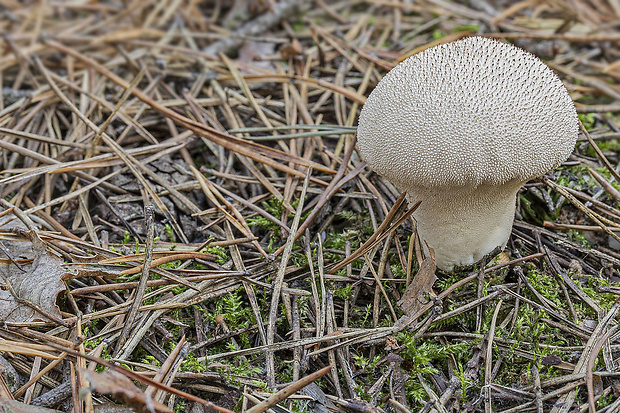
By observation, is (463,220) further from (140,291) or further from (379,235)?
(140,291)

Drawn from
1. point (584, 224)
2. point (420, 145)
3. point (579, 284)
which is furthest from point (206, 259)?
point (584, 224)

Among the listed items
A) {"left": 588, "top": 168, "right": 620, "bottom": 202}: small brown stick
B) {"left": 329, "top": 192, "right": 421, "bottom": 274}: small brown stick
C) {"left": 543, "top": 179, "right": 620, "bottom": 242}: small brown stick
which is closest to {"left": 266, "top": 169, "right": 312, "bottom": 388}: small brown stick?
{"left": 329, "top": 192, "right": 421, "bottom": 274}: small brown stick

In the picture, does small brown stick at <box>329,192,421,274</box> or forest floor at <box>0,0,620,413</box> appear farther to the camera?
small brown stick at <box>329,192,421,274</box>

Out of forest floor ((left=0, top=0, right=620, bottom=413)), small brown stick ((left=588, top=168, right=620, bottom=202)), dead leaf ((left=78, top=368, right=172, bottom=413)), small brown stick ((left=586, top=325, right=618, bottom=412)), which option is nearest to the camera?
dead leaf ((left=78, top=368, right=172, bottom=413))

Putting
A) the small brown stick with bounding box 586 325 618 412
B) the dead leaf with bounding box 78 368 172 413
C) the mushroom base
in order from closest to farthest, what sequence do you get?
the dead leaf with bounding box 78 368 172 413
the small brown stick with bounding box 586 325 618 412
the mushroom base

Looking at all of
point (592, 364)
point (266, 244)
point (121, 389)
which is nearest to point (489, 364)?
point (592, 364)

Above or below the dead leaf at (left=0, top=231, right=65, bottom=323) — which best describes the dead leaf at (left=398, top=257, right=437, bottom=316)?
below

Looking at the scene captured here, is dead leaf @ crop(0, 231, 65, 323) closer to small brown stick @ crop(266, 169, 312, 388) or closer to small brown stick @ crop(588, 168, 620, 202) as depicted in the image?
small brown stick @ crop(266, 169, 312, 388)

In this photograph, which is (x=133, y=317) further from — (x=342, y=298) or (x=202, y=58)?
(x=202, y=58)
